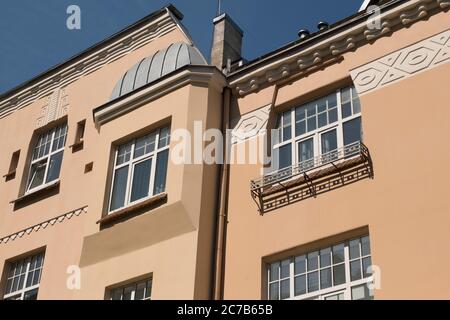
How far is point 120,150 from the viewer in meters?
16.2

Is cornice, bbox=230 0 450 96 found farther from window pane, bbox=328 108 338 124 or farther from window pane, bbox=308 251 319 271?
window pane, bbox=308 251 319 271

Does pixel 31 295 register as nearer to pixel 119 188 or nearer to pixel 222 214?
pixel 119 188

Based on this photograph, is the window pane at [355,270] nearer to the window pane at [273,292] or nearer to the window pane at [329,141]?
the window pane at [273,292]

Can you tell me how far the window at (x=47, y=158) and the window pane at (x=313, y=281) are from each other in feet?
25.6

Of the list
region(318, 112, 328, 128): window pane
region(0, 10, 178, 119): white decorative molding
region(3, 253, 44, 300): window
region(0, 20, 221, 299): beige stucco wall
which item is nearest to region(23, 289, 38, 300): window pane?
region(3, 253, 44, 300): window

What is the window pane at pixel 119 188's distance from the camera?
15320mm

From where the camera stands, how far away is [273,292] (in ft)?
42.6

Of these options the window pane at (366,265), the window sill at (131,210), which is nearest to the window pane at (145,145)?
the window sill at (131,210)

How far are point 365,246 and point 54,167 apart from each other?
8.95 metres

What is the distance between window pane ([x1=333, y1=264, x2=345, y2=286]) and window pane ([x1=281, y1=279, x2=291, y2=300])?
90cm

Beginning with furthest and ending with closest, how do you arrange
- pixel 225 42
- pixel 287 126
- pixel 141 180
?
pixel 225 42 → pixel 141 180 → pixel 287 126

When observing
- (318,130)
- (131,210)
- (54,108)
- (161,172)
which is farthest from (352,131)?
(54,108)
